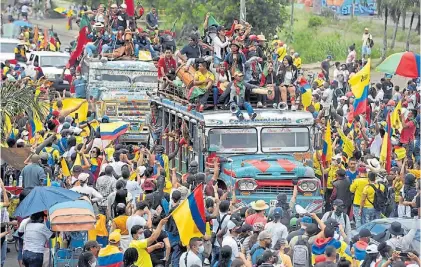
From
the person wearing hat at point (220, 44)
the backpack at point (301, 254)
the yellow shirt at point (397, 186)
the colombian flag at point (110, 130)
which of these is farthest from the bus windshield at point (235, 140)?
the backpack at point (301, 254)

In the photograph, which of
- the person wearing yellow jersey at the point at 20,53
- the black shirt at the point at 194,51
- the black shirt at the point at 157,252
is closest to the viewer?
the black shirt at the point at 157,252

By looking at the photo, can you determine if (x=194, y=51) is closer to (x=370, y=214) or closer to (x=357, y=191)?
(x=357, y=191)

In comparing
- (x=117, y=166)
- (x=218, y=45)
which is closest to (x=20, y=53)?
(x=218, y=45)

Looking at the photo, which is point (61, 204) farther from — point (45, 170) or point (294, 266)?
point (45, 170)

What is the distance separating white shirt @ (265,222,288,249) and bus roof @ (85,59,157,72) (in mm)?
14575

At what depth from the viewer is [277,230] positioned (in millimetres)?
15883

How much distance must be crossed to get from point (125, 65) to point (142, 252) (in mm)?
15948

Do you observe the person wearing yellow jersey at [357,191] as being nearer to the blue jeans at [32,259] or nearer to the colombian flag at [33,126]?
the blue jeans at [32,259]

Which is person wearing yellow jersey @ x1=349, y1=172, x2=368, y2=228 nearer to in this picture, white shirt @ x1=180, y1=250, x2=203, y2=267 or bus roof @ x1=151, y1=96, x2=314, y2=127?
bus roof @ x1=151, y1=96, x2=314, y2=127

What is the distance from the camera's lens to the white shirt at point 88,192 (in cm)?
1777

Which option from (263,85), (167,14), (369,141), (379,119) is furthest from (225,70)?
(167,14)

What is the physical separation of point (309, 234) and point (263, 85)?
21.4ft

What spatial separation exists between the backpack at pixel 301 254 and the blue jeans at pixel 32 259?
135 inches

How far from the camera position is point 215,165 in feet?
64.8
